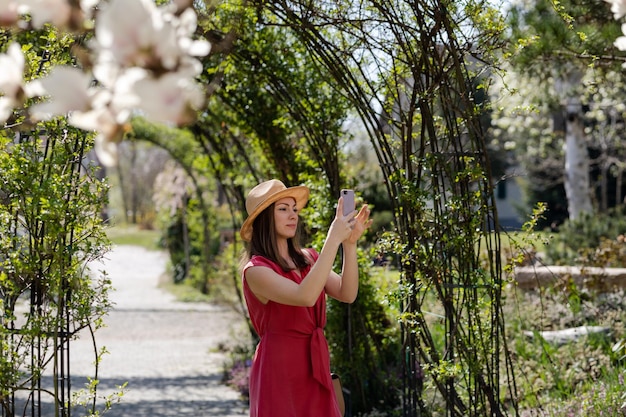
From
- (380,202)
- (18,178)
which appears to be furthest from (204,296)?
(18,178)

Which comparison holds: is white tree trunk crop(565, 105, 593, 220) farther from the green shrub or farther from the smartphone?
the smartphone

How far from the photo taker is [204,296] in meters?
15.2

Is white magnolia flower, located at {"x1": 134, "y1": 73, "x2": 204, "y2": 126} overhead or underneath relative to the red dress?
overhead

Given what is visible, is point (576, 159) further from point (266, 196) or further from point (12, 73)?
point (12, 73)

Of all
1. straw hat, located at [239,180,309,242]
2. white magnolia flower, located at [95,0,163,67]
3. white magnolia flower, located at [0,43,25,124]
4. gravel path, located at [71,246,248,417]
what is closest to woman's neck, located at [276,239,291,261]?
straw hat, located at [239,180,309,242]

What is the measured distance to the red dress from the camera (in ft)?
10.1

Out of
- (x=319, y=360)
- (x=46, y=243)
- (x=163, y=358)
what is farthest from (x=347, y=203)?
(x=163, y=358)

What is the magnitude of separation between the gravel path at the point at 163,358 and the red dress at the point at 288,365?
87 cm

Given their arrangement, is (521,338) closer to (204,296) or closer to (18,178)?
(18,178)

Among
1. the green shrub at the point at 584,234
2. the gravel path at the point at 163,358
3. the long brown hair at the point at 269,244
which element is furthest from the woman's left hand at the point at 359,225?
the green shrub at the point at 584,234

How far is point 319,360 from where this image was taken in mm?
3109

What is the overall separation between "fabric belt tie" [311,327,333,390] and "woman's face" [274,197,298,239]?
38cm

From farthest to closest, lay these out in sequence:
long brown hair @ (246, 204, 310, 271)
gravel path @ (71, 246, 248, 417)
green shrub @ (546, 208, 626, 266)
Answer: green shrub @ (546, 208, 626, 266) < gravel path @ (71, 246, 248, 417) < long brown hair @ (246, 204, 310, 271)

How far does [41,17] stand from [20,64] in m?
0.09
